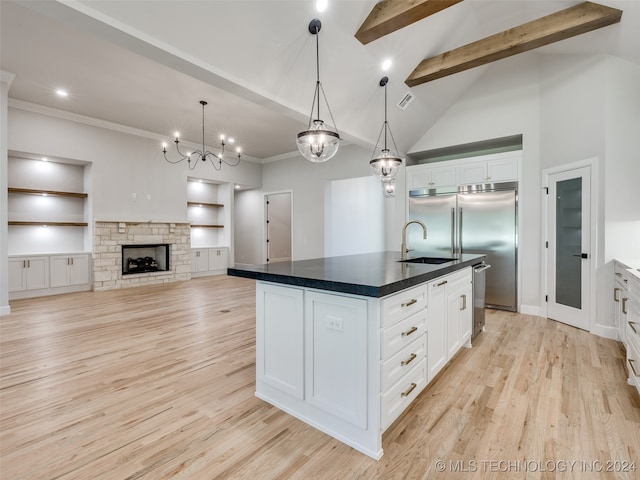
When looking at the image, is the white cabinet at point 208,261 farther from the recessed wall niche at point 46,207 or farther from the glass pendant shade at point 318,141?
the glass pendant shade at point 318,141

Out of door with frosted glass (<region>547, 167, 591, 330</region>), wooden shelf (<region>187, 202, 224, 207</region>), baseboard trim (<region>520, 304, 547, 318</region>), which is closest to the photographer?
door with frosted glass (<region>547, 167, 591, 330</region>)

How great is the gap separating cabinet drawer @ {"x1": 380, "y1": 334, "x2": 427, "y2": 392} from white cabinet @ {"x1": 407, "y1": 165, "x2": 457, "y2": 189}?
366cm

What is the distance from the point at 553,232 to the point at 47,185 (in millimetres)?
8524

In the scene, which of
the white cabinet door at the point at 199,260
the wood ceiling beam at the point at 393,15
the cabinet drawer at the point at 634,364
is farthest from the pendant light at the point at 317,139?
the white cabinet door at the point at 199,260

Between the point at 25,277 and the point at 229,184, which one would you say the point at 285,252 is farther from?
the point at 25,277

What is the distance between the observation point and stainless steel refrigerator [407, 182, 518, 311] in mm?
4562

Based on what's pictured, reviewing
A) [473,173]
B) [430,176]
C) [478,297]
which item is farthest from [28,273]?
[473,173]

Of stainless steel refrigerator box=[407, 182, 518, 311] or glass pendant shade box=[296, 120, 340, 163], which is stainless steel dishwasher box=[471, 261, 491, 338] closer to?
stainless steel refrigerator box=[407, 182, 518, 311]

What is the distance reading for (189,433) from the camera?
1812 mm

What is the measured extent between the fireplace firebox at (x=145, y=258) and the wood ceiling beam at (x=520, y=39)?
6.15 metres

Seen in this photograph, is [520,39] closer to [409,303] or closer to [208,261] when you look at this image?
[409,303]

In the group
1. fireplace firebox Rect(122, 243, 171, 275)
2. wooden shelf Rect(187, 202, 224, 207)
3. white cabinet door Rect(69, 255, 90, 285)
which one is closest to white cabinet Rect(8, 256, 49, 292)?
white cabinet door Rect(69, 255, 90, 285)

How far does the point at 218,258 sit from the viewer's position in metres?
8.20

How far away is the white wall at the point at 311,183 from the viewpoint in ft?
22.1
